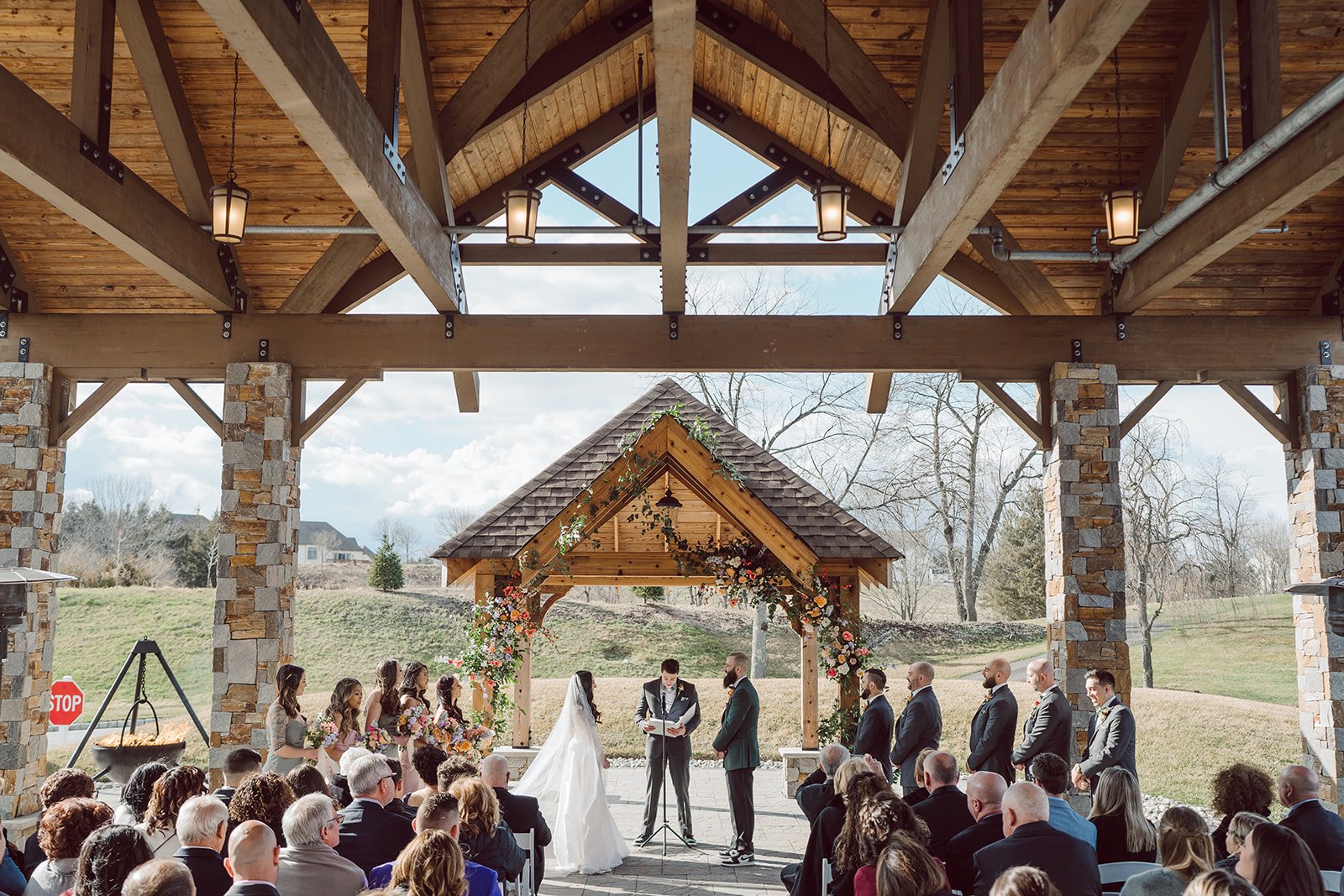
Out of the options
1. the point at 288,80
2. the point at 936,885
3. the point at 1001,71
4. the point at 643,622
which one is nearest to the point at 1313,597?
the point at 1001,71

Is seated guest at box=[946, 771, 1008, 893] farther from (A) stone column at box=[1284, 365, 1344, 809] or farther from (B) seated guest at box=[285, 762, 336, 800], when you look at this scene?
(A) stone column at box=[1284, 365, 1344, 809]

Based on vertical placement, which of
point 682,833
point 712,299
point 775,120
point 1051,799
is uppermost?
point 712,299

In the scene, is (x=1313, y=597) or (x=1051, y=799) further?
(x=1313, y=597)

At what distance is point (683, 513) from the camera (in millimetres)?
10906

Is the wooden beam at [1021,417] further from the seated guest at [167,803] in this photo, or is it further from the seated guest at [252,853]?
the seated guest at [252,853]

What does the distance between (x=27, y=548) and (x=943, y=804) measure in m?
7.36

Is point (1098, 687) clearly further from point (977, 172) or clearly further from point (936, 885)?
point (936, 885)

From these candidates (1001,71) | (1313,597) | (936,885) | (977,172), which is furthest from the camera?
(1313,597)

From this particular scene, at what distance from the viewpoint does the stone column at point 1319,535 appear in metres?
8.40

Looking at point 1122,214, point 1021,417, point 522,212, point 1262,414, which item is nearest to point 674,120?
point 522,212

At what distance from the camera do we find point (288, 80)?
448 cm

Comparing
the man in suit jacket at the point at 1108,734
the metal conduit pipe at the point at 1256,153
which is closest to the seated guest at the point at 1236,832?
the man in suit jacket at the point at 1108,734

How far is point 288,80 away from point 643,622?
771 inches

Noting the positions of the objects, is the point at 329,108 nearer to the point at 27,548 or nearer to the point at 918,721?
the point at 918,721
